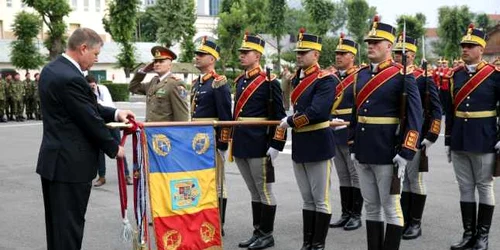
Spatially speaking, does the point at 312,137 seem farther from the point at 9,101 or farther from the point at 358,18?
the point at 358,18

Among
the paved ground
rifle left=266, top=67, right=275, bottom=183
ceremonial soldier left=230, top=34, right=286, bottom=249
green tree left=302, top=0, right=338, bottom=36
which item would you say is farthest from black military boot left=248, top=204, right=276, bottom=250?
green tree left=302, top=0, right=338, bottom=36

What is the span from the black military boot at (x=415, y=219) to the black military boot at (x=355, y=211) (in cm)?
61

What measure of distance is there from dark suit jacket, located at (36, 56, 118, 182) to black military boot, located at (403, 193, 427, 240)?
11.5 feet

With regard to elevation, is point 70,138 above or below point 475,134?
above

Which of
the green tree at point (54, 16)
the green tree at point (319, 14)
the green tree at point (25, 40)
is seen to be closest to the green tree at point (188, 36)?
the green tree at point (319, 14)

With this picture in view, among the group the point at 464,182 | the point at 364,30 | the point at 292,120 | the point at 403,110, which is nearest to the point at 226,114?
the point at 292,120

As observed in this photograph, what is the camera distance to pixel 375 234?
18.7 feet

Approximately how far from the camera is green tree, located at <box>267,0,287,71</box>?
4850cm

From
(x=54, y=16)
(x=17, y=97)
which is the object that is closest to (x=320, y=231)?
(x=17, y=97)

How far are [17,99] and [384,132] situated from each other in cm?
2066

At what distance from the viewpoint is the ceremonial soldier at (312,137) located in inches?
234

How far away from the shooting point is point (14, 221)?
25.0 feet

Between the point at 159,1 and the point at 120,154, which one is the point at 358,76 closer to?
the point at 120,154

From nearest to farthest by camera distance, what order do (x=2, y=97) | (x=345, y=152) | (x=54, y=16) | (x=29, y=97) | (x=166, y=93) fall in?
(x=166, y=93) → (x=345, y=152) → (x=2, y=97) → (x=29, y=97) → (x=54, y=16)
